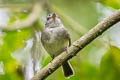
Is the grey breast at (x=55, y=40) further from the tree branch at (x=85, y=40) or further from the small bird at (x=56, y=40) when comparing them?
the tree branch at (x=85, y=40)

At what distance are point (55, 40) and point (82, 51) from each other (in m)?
0.69

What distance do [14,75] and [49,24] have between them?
138cm

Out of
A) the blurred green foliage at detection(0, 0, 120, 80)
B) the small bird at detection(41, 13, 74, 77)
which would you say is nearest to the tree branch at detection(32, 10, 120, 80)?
the blurred green foliage at detection(0, 0, 120, 80)

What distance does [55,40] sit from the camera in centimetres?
379

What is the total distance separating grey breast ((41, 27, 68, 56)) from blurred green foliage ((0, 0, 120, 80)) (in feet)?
0.94

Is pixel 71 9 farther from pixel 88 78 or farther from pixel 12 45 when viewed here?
pixel 88 78

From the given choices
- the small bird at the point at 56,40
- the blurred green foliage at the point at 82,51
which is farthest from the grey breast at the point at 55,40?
the blurred green foliage at the point at 82,51

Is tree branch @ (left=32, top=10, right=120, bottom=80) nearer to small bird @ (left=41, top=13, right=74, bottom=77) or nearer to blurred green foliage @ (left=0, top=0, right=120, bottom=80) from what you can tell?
blurred green foliage @ (left=0, top=0, right=120, bottom=80)

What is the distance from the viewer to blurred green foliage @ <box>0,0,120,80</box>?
8.82 feet

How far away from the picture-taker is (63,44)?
12.3ft

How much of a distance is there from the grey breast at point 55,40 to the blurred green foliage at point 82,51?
29cm

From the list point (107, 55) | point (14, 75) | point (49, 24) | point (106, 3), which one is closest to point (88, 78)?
point (107, 55)

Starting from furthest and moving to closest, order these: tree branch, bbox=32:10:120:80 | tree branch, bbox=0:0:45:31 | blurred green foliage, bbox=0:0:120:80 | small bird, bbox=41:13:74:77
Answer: small bird, bbox=41:13:74:77, blurred green foliage, bbox=0:0:120:80, tree branch, bbox=0:0:45:31, tree branch, bbox=32:10:120:80

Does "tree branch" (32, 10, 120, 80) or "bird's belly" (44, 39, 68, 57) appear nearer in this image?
"tree branch" (32, 10, 120, 80)
